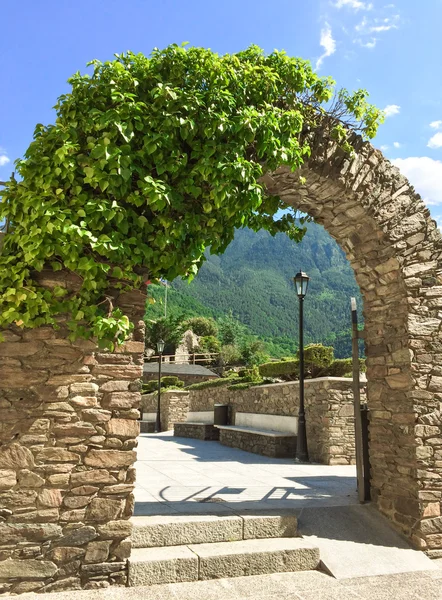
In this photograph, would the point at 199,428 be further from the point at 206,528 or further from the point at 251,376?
the point at 206,528

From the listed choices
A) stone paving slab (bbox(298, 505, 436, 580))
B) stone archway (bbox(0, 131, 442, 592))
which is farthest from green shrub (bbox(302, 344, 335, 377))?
stone paving slab (bbox(298, 505, 436, 580))

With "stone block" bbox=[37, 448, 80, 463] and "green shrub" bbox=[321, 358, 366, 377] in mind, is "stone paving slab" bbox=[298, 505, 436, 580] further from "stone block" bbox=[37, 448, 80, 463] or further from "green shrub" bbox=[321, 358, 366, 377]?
"green shrub" bbox=[321, 358, 366, 377]

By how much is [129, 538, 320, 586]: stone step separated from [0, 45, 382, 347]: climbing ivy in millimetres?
1696

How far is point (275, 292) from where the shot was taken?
123812mm

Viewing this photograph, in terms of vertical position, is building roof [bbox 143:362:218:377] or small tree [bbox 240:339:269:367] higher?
small tree [bbox 240:339:269:367]

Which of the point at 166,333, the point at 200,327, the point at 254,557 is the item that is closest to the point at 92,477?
the point at 254,557

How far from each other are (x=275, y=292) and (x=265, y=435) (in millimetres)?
114695

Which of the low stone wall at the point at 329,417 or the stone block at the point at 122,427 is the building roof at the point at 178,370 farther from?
the stone block at the point at 122,427

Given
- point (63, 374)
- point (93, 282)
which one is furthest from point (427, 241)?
point (63, 374)

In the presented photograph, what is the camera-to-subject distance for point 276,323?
105 meters

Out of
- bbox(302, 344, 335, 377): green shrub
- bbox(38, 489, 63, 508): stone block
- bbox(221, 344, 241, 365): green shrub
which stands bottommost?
bbox(38, 489, 63, 508): stone block

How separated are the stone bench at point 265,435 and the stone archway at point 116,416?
15.6 ft

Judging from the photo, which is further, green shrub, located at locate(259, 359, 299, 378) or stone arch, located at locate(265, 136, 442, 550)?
green shrub, located at locate(259, 359, 299, 378)

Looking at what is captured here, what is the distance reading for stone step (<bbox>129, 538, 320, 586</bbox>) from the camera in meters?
3.48
